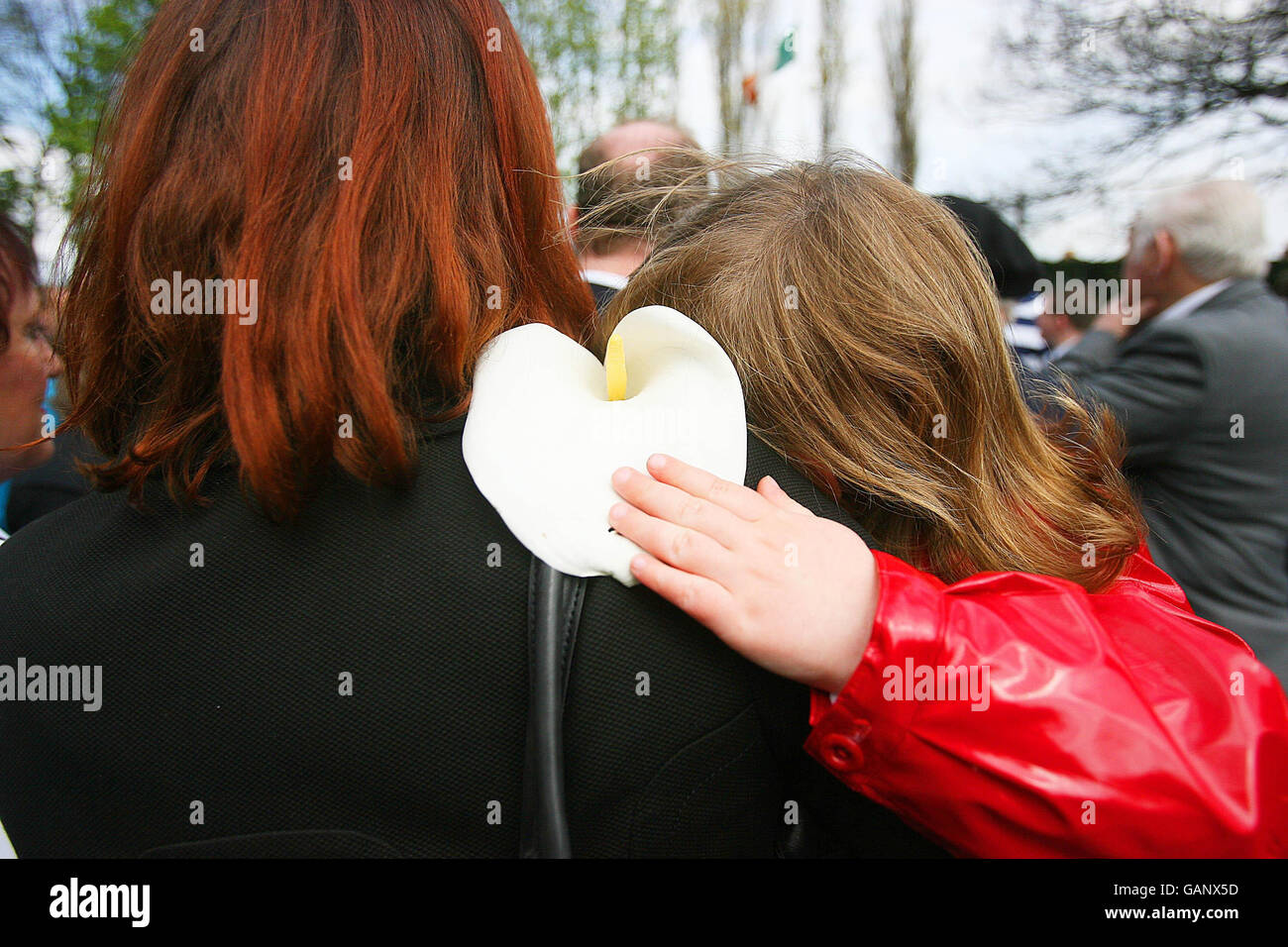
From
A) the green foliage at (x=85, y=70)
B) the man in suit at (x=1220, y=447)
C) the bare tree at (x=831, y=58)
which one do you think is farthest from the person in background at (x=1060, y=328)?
the bare tree at (x=831, y=58)

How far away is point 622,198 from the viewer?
Result: 60.0 inches

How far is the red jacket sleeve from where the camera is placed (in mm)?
860

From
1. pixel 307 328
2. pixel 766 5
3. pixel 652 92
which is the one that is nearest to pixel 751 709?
pixel 307 328

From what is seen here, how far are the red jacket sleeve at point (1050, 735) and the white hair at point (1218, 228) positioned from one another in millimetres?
2112

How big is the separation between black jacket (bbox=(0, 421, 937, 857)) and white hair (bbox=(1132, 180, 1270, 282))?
248cm

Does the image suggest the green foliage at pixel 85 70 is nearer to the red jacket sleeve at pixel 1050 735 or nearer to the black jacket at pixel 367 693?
the black jacket at pixel 367 693

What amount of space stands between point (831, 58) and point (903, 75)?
1.33 m

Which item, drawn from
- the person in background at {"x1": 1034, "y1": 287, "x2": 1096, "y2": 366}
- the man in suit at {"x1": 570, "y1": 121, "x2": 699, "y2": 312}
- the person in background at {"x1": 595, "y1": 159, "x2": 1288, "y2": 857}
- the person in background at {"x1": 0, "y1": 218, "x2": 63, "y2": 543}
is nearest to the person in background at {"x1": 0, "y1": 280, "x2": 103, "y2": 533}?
the person in background at {"x1": 0, "y1": 218, "x2": 63, "y2": 543}

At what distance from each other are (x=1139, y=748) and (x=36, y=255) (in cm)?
249

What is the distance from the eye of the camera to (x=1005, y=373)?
118 cm

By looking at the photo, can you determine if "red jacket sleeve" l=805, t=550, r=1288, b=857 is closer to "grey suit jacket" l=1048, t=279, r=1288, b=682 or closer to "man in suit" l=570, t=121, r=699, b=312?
"man in suit" l=570, t=121, r=699, b=312

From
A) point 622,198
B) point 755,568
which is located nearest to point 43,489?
point 622,198

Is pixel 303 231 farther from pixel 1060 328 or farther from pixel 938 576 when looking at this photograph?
pixel 1060 328

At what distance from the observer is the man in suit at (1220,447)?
233cm
